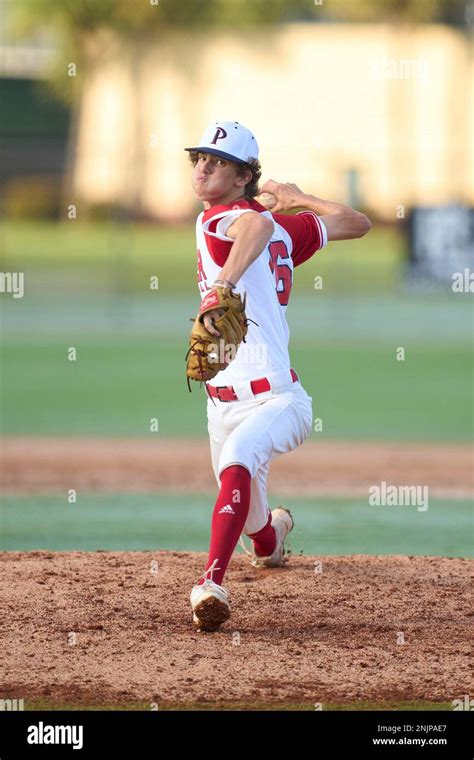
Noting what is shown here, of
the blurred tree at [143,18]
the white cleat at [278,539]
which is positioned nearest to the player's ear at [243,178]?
the white cleat at [278,539]

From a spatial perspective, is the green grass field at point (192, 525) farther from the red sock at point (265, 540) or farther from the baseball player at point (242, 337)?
the baseball player at point (242, 337)

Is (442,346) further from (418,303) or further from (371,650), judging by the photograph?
(371,650)

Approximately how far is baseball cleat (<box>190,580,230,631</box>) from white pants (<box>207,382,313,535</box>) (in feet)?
1.70

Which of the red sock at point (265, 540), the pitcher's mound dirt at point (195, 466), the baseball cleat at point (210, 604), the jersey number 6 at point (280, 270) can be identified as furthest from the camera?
the pitcher's mound dirt at point (195, 466)

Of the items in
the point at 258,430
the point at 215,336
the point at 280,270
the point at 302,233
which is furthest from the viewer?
the point at 302,233

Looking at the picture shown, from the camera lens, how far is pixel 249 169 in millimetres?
5602

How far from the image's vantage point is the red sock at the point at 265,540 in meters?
6.36

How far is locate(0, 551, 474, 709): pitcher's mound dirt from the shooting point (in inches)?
195

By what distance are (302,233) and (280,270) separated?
35 cm

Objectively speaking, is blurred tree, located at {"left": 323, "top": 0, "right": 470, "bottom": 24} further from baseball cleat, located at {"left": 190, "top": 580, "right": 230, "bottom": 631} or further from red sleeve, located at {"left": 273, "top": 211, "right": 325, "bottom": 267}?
baseball cleat, located at {"left": 190, "top": 580, "right": 230, "bottom": 631}

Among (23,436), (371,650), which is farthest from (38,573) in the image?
(23,436)

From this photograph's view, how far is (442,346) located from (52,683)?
54.9 ft

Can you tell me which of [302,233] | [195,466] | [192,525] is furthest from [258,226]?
[195,466]

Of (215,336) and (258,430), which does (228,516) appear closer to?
(258,430)
